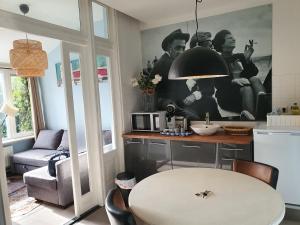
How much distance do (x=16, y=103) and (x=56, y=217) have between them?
2.96 metres

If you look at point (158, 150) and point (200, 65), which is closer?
point (200, 65)

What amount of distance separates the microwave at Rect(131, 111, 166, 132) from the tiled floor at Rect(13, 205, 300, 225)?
4.06 feet

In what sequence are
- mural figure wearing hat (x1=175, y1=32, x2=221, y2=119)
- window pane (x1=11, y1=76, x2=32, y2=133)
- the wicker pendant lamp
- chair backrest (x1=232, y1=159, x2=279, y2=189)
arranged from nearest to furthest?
chair backrest (x1=232, y1=159, x2=279, y2=189) < the wicker pendant lamp < mural figure wearing hat (x1=175, y1=32, x2=221, y2=119) < window pane (x1=11, y1=76, x2=32, y2=133)

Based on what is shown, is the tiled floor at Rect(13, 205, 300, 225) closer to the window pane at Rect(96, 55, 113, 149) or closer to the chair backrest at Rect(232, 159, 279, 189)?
the window pane at Rect(96, 55, 113, 149)

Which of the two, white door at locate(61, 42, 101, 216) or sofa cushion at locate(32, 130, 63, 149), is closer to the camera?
white door at locate(61, 42, 101, 216)

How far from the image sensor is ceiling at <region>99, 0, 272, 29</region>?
2900mm

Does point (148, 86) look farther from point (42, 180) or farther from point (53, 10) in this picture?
point (42, 180)

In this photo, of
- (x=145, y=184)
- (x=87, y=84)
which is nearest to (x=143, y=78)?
(x=87, y=84)

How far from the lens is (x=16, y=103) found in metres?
4.93

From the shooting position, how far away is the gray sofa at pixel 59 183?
9.91 feet

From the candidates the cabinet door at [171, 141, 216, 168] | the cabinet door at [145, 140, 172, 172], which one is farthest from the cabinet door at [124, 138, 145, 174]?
the cabinet door at [171, 141, 216, 168]

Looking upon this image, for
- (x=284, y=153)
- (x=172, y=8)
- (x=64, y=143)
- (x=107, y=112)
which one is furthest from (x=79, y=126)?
(x=284, y=153)

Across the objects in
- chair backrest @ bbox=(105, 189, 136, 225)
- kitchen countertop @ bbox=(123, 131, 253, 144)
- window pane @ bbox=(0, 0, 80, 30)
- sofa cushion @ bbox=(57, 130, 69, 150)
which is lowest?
sofa cushion @ bbox=(57, 130, 69, 150)

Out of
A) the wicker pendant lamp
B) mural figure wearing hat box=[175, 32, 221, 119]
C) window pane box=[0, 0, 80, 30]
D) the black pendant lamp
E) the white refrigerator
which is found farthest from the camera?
mural figure wearing hat box=[175, 32, 221, 119]
